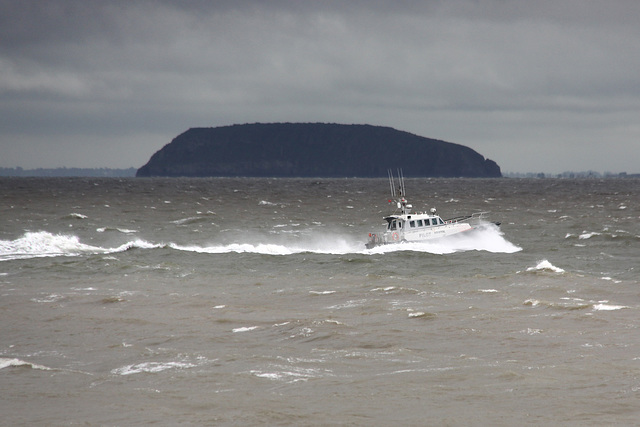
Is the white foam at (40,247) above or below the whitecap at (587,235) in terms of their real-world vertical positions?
below

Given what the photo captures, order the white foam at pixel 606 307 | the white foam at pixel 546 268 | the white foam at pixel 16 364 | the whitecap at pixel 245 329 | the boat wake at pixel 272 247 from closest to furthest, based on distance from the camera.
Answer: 1. the white foam at pixel 16 364
2. the whitecap at pixel 245 329
3. the white foam at pixel 606 307
4. the white foam at pixel 546 268
5. the boat wake at pixel 272 247

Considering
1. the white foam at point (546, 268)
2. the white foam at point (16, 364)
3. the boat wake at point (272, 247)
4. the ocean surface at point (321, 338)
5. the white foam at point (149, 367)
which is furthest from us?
the boat wake at point (272, 247)

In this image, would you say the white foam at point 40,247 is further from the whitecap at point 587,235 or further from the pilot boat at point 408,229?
the whitecap at point 587,235

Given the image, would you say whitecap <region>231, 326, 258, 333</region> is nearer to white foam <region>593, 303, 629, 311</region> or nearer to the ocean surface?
the ocean surface

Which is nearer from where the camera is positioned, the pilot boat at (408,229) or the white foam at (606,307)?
the white foam at (606,307)

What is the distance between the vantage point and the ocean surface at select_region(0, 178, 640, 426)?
44.5ft

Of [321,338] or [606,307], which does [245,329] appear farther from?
[606,307]

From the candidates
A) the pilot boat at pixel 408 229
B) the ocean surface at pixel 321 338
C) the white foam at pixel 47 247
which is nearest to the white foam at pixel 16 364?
the ocean surface at pixel 321 338

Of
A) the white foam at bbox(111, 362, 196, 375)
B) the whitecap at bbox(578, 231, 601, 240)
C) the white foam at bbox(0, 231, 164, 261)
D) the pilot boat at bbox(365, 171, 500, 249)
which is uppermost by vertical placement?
the pilot boat at bbox(365, 171, 500, 249)

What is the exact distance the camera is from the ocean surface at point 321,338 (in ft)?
44.5

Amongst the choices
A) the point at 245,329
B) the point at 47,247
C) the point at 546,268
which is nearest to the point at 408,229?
the point at 546,268

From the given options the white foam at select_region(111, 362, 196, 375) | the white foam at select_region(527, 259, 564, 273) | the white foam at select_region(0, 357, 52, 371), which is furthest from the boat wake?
the white foam at select_region(111, 362, 196, 375)

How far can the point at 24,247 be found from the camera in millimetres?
45312

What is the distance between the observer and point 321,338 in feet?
63.2
